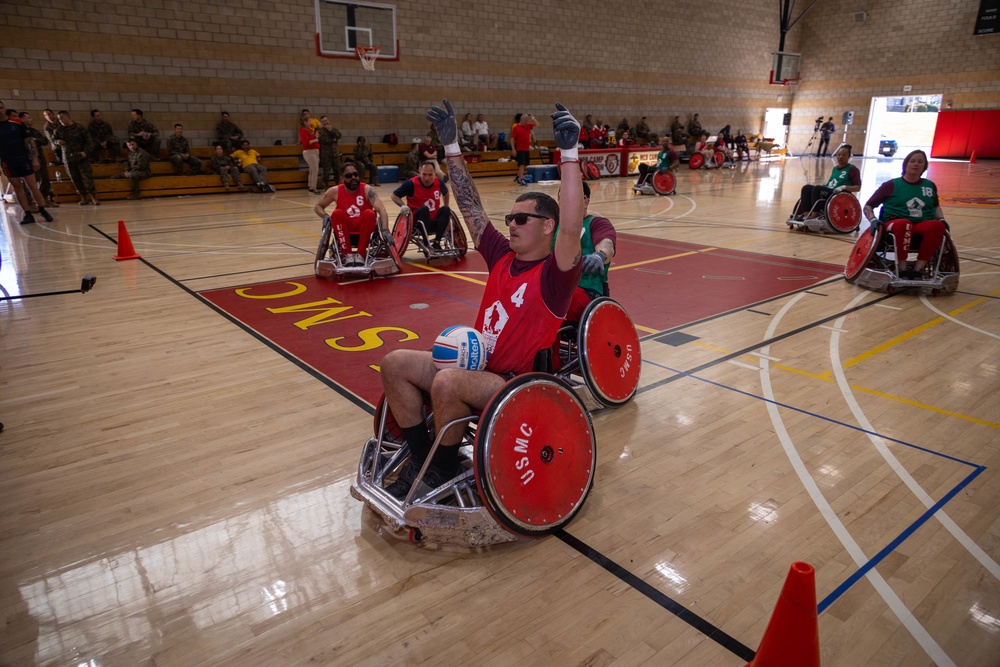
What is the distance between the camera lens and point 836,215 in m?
11.1

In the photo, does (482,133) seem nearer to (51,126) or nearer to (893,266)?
(51,126)

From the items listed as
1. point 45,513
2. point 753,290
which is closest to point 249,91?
point 753,290

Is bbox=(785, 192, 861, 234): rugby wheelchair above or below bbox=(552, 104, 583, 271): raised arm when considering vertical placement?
below

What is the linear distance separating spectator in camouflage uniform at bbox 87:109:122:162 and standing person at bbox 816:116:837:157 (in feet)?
101

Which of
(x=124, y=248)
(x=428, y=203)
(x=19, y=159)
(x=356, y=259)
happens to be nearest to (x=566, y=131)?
(x=356, y=259)

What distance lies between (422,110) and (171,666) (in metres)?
21.7

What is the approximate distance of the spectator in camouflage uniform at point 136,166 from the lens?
620 inches

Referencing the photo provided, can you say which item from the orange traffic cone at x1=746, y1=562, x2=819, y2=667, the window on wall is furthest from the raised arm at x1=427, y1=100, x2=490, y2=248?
the window on wall

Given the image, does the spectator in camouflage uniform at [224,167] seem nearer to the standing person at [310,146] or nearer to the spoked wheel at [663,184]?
the standing person at [310,146]

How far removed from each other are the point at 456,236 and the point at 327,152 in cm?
1091

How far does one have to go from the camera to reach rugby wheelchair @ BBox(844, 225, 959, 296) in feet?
23.5

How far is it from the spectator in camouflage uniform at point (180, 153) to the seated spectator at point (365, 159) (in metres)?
4.43

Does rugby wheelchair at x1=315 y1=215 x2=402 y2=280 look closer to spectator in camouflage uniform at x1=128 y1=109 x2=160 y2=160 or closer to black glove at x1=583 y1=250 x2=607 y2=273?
black glove at x1=583 y1=250 x2=607 y2=273

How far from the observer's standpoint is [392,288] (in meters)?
7.69
